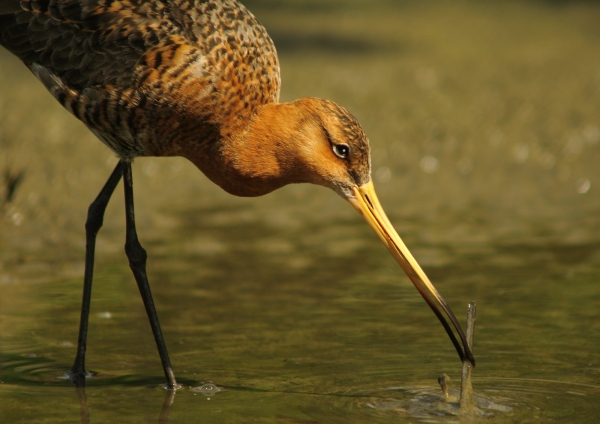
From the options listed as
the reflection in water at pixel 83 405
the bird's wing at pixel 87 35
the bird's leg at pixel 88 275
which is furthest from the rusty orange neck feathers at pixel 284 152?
the reflection in water at pixel 83 405

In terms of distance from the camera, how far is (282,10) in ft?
43.9

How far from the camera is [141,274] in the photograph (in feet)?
18.4

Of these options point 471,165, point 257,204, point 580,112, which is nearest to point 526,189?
point 471,165

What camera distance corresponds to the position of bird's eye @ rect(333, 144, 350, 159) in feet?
16.2

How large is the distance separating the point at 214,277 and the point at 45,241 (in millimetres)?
1350

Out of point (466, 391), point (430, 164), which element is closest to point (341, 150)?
point (466, 391)

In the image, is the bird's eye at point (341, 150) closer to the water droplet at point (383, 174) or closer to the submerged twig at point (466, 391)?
the submerged twig at point (466, 391)

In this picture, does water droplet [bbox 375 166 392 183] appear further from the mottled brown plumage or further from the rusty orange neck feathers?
the rusty orange neck feathers

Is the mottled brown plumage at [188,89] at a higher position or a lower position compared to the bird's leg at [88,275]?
higher

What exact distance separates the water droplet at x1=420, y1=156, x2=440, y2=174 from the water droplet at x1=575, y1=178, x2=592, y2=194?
45.0 inches

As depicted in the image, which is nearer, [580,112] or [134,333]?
[134,333]

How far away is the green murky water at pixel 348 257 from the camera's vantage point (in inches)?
198

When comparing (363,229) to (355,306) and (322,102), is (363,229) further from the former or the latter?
(322,102)

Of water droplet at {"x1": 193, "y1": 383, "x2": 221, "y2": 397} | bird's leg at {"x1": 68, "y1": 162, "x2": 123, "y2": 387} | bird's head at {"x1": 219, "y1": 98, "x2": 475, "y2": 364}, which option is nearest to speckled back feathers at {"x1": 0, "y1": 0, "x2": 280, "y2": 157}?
bird's head at {"x1": 219, "y1": 98, "x2": 475, "y2": 364}
